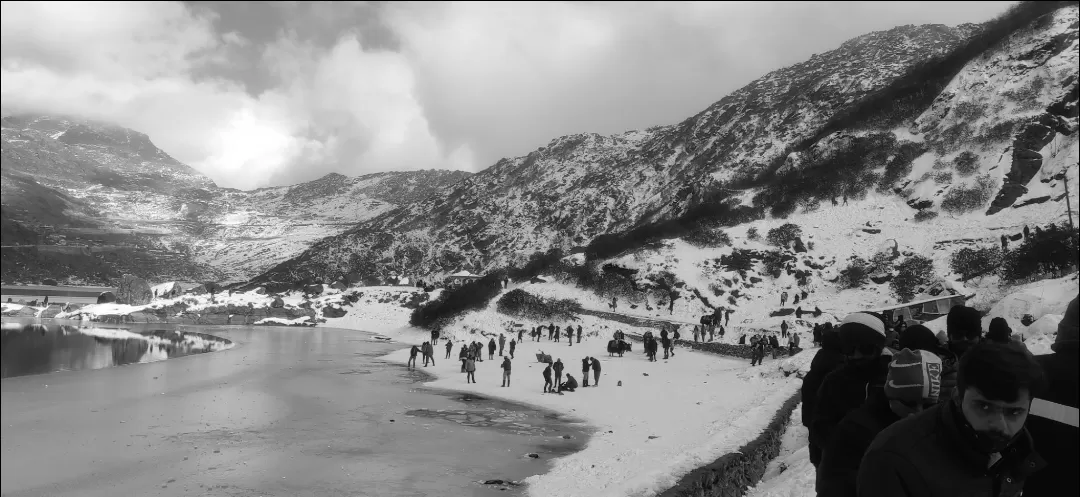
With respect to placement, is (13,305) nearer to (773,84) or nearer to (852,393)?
(852,393)

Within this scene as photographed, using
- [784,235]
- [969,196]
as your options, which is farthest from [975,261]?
[784,235]

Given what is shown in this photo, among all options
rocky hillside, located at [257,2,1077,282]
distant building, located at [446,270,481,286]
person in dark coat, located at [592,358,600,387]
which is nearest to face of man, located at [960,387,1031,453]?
person in dark coat, located at [592,358,600,387]

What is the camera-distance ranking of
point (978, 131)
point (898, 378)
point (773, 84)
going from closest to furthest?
point (898, 378)
point (978, 131)
point (773, 84)

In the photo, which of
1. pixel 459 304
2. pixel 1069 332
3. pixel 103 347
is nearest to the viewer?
pixel 1069 332

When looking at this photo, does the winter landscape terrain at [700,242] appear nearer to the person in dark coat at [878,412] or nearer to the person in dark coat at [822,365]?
the person in dark coat at [822,365]

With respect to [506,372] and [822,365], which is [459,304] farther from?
[822,365]

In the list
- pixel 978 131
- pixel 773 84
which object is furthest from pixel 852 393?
pixel 773 84
